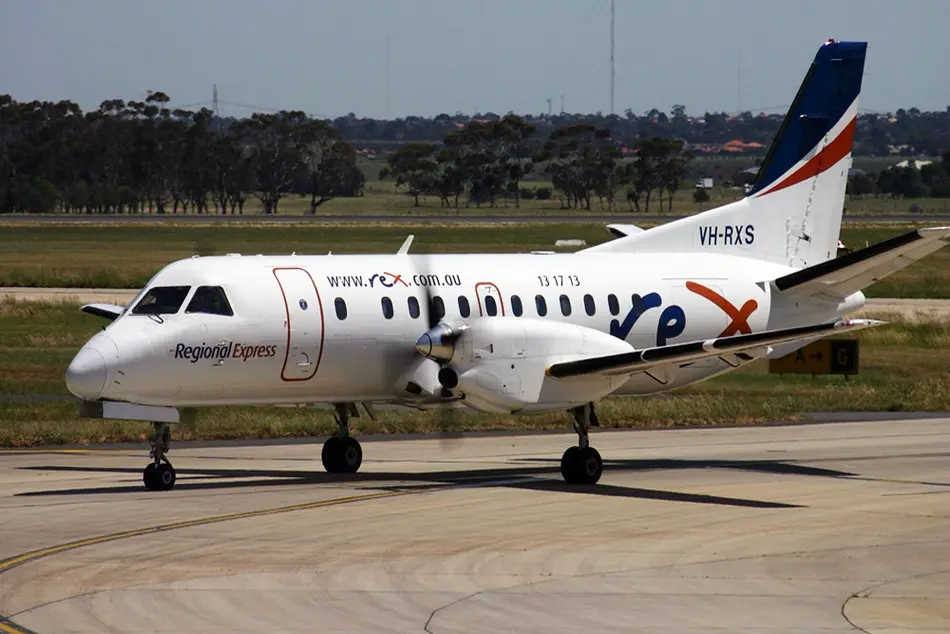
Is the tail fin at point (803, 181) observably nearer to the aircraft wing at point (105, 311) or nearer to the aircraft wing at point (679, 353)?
the aircraft wing at point (679, 353)

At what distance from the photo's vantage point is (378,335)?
76.3 ft

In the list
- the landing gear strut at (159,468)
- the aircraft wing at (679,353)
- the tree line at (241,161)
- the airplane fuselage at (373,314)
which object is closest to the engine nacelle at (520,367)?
the aircraft wing at (679,353)

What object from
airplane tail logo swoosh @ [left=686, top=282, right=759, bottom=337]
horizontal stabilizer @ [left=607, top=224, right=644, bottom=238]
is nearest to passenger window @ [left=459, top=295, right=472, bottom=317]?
airplane tail logo swoosh @ [left=686, top=282, right=759, bottom=337]

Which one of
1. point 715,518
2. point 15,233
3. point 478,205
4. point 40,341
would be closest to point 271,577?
point 715,518

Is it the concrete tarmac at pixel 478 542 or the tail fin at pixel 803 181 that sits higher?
the tail fin at pixel 803 181

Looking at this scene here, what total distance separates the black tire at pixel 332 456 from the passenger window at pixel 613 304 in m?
4.83

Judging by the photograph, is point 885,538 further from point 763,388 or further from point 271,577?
point 763,388

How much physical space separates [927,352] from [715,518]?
26100mm

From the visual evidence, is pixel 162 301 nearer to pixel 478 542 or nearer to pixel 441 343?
pixel 441 343

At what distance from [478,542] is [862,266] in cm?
996

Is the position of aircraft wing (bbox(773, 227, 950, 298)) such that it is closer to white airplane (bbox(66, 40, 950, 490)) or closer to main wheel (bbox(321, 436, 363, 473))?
white airplane (bbox(66, 40, 950, 490))

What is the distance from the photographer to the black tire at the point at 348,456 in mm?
24578

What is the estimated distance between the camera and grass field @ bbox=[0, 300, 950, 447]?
99.9 feet

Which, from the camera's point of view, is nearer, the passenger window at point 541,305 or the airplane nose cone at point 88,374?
the airplane nose cone at point 88,374
